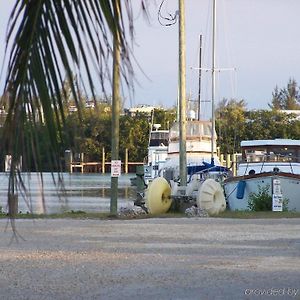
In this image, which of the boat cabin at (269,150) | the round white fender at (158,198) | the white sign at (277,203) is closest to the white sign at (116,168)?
the round white fender at (158,198)

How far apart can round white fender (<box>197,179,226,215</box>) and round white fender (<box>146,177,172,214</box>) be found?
1259 mm

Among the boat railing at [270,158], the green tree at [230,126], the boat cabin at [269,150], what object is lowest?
the boat railing at [270,158]

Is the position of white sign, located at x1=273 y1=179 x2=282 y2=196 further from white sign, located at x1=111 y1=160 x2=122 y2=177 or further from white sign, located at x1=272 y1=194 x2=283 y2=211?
white sign, located at x1=111 y1=160 x2=122 y2=177

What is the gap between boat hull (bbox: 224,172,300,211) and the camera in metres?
27.6

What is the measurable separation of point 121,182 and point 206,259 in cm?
4609

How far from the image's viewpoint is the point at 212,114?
1539 inches

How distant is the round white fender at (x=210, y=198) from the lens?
2400 cm

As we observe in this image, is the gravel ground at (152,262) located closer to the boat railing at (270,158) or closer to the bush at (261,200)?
the bush at (261,200)

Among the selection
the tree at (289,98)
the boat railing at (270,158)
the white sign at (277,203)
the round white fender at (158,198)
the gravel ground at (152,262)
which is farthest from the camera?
the tree at (289,98)

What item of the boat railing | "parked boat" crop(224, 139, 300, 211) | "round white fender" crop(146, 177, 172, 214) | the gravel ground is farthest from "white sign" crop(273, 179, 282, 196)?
the gravel ground

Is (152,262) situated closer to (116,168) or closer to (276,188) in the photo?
(116,168)

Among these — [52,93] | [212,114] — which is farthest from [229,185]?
[52,93]

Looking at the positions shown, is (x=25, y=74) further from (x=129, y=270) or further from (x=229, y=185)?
(x=229, y=185)

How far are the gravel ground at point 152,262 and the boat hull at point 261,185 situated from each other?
27.7ft
